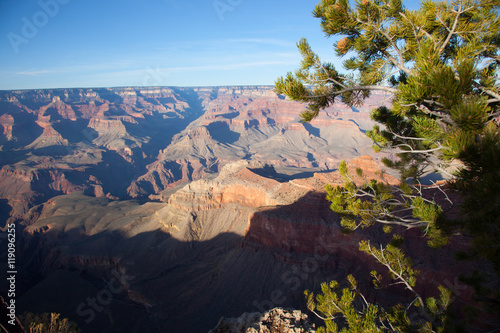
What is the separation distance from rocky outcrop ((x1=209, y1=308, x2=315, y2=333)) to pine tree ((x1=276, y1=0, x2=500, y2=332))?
17.1 ft

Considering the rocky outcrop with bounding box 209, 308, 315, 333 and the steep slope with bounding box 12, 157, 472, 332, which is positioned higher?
the rocky outcrop with bounding box 209, 308, 315, 333

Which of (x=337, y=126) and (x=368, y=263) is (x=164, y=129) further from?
(x=368, y=263)

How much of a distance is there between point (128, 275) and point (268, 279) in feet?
56.5

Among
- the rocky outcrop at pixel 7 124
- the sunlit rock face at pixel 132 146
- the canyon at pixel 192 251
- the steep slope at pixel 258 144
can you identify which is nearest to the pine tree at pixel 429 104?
the canyon at pixel 192 251

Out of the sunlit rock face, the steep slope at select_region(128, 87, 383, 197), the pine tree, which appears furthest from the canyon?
the steep slope at select_region(128, 87, 383, 197)

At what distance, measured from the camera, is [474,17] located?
6.06 m

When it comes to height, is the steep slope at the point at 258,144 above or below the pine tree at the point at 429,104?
below

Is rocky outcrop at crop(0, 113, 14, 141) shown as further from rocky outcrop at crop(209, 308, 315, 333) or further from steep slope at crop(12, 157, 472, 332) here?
rocky outcrop at crop(209, 308, 315, 333)

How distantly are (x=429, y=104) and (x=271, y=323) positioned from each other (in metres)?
11.0

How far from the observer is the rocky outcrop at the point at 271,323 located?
1162cm

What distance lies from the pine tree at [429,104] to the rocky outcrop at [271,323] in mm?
5203

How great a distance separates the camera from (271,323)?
1209cm

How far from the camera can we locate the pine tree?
4238 millimetres

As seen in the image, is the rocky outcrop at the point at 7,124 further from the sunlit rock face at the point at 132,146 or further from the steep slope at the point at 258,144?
the steep slope at the point at 258,144
